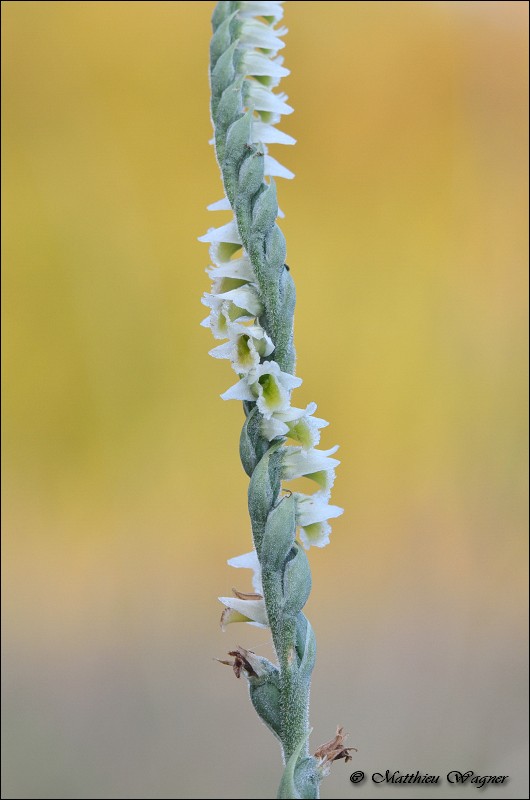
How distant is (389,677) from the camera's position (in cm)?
326

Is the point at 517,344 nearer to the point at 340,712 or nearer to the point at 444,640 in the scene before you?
the point at 444,640

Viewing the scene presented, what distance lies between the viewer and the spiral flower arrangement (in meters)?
0.84

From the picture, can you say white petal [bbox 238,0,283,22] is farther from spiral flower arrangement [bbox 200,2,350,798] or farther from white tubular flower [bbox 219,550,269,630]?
white tubular flower [bbox 219,550,269,630]

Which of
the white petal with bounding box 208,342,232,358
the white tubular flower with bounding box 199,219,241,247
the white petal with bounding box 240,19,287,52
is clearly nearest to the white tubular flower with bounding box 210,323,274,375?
the white petal with bounding box 208,342,232,358

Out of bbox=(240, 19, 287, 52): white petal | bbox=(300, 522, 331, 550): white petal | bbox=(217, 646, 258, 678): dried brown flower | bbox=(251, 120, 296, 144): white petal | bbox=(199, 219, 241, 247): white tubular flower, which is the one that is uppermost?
bbox=(240, 19, 287, 52): white petal

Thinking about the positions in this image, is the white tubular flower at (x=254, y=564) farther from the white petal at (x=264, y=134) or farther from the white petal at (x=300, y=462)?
the white petal at (x=264, y=134)

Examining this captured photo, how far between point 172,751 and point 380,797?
836mm

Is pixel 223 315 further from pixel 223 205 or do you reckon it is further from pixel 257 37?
pixel 257 37

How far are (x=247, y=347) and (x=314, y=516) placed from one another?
0.20 meters

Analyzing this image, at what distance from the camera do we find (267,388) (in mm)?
839

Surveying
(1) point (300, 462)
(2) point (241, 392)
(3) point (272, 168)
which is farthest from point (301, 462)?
(3) point (272, 168)

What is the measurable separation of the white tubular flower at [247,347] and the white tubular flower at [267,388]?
0.01 metres

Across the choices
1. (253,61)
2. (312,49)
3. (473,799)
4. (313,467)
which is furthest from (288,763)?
(312,49)

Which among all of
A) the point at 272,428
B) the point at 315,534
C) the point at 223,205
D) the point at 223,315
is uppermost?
the point at 223,205
